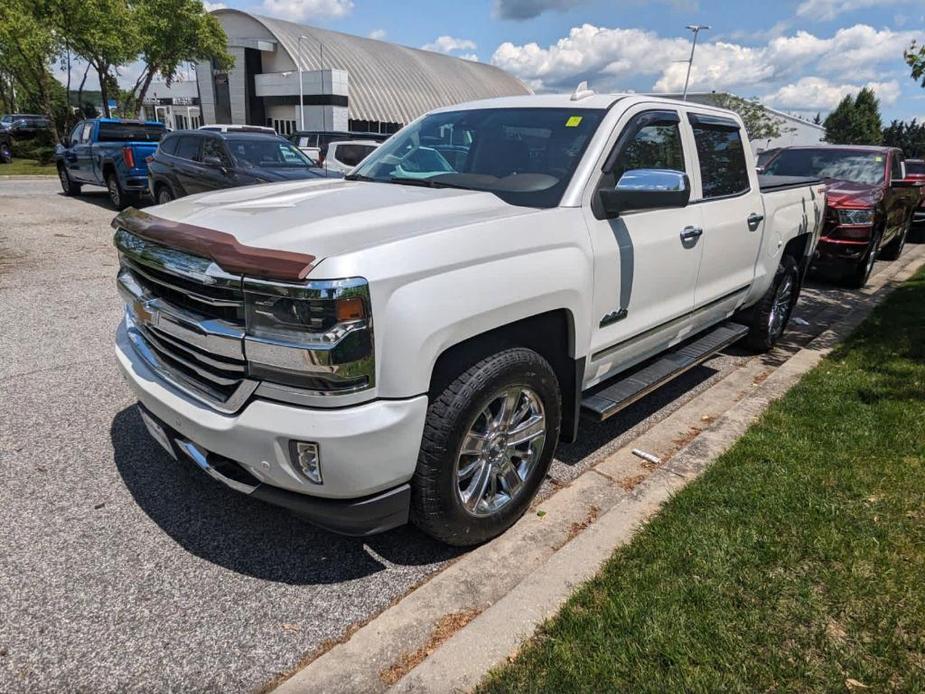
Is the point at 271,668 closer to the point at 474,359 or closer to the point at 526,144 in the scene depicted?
the point at 474,359

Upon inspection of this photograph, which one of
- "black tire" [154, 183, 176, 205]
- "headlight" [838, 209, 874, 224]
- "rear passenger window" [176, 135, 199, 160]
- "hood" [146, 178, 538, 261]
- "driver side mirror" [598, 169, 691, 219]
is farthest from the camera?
"black tire" [154, 183, 176, 205]

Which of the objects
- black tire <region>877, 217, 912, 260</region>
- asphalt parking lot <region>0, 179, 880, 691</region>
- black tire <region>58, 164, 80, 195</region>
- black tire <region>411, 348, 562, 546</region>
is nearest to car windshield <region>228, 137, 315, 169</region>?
asphalt parking lot <region>0, 179, 880, 691</region>

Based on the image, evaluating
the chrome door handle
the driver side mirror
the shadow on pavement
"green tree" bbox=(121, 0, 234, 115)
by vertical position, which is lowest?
the shadow on pavement

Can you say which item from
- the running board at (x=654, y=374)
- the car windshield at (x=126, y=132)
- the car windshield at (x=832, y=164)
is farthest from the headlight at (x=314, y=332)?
the car windshield at (x=126, y=132)

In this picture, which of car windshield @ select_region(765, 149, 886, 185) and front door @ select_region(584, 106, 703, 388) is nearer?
front door @ select_region(584, 106, 703, 388)

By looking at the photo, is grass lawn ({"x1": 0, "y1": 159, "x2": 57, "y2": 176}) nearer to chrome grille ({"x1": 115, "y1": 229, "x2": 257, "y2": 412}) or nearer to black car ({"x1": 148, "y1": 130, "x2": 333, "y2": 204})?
black car ({"x1": 148, "y1": 130, "x2": 333, "y2": 204})

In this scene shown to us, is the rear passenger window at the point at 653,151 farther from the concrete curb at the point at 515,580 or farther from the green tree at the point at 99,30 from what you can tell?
the green tree at the point at 99,30

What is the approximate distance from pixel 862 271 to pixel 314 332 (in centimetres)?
890

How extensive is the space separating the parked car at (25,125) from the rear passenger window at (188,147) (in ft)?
100

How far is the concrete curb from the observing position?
2182mm

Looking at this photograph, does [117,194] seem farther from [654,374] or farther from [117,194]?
[654,374]

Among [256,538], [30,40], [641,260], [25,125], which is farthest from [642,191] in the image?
[25,125]

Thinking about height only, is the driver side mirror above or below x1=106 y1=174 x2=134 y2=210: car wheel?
above

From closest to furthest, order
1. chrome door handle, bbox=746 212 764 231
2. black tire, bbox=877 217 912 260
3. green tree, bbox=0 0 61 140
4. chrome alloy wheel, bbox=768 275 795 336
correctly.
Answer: chrome door handle, bbox=746 212 764 231
chrome alloy wheel, bbox=768 275 795 336
black tire, bbox=877 217 912 260
green tree, bbox=0 0 61 140
